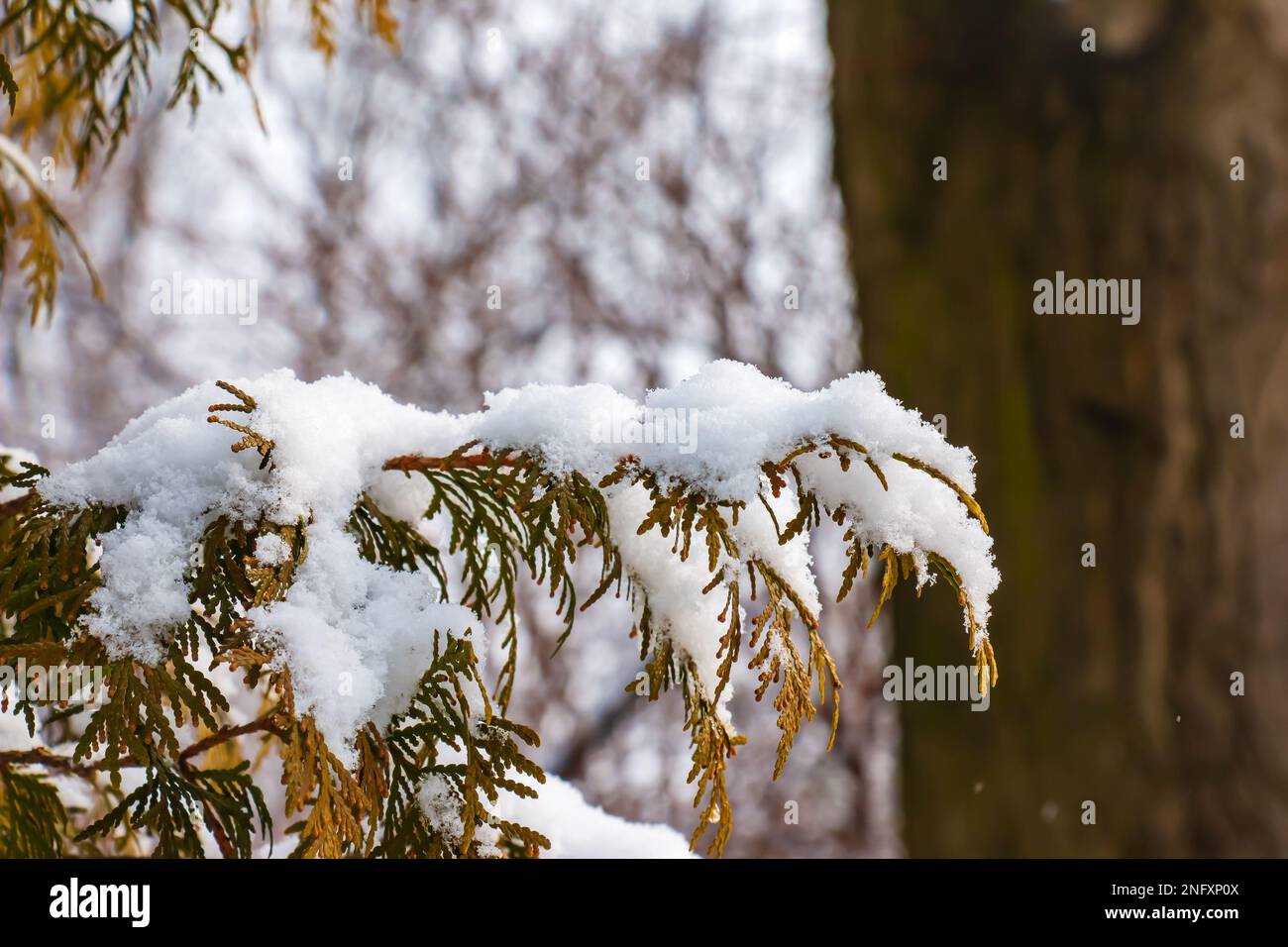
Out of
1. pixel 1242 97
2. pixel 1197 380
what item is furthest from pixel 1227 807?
pixel 1242 97

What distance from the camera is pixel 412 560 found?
1.42 metres

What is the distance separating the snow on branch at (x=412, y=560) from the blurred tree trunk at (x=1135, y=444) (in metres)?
1.71

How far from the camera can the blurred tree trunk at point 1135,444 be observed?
8.80 feet

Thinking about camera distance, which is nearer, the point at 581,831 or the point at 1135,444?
the point at 581,831

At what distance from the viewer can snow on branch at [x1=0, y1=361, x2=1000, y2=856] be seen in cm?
116

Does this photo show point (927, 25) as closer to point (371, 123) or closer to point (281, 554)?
point (281, 554)

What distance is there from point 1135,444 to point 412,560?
2139 mm

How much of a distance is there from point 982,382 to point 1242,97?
1.02 m

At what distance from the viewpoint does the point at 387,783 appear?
1275 mm

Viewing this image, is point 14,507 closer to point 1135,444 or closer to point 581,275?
point 1135,444

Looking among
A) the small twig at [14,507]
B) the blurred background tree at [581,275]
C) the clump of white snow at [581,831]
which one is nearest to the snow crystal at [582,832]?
the clump of white snow at [581,831]

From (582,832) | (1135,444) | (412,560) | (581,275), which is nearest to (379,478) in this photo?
(412,560)

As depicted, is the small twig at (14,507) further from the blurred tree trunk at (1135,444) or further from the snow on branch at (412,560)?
the blurred tree trunk at (1135,444)

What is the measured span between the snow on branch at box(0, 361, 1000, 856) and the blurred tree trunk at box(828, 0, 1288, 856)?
5.61 ft
